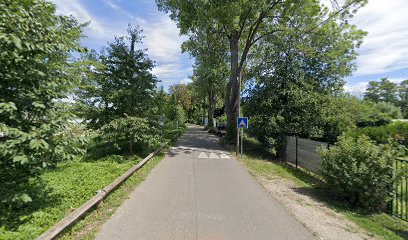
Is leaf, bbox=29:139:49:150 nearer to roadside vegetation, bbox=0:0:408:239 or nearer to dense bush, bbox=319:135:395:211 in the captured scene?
roadside vegetation, bbox=0:0:408:239

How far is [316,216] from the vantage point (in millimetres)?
4785

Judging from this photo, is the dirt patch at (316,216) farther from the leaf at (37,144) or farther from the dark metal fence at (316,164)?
the leaf at (37,144)

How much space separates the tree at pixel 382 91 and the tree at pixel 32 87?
89491 mm

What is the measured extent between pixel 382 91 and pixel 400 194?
301ft

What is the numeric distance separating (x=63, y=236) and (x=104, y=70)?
796 centimetres

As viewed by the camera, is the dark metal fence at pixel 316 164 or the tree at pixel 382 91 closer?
the dark metal fence at pixel 316 164

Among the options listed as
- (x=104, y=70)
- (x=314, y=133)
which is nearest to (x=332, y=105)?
(x=314, y=133)

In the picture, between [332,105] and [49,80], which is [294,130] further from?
[49,80]

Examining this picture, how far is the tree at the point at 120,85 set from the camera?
9727 mm

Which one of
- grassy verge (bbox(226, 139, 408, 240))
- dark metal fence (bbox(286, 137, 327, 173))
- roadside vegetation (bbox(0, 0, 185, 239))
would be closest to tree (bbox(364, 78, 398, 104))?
dark metal fence (bbox(286, 137, 327, 173))

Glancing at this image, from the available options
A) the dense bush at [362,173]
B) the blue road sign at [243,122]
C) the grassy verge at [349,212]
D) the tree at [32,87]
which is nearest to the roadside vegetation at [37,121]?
the tree at [32,87]

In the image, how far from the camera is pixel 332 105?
12.0m

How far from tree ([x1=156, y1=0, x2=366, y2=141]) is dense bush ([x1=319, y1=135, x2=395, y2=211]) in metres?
7.53

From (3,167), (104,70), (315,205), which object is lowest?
(315,205)
